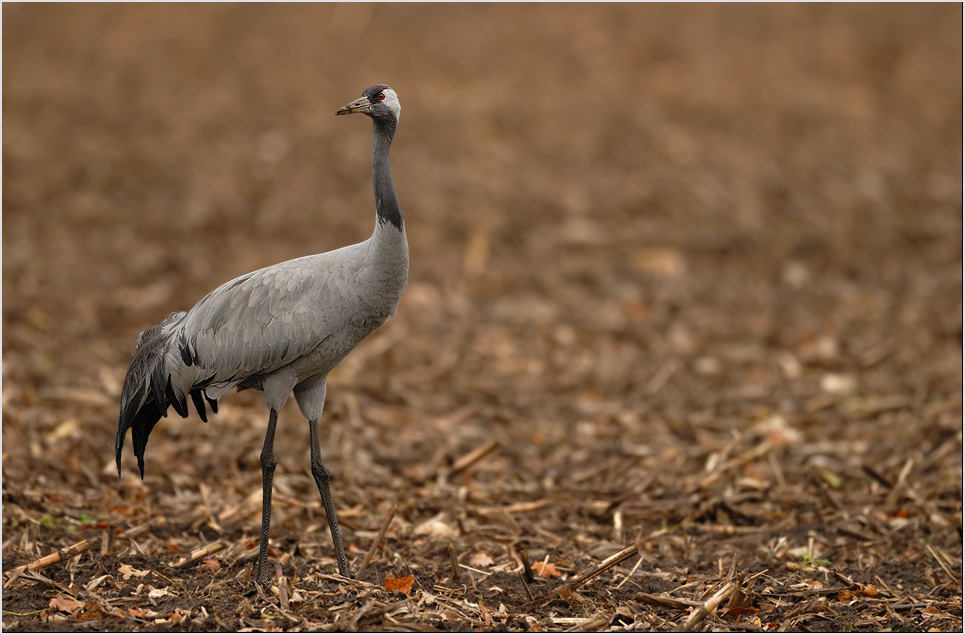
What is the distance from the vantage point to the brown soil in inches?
204

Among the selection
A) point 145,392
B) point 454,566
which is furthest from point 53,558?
point 454,566

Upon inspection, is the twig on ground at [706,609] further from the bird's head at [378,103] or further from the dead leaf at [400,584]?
the bird's head at [378,103]

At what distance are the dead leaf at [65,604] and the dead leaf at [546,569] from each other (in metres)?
2.28

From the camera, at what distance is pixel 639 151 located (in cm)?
1305

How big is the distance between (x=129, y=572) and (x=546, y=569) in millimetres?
2139

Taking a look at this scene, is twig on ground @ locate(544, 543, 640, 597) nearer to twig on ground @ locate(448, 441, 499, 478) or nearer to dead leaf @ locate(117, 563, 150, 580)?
twig on ground @ locate(448, 441, 499, 478)

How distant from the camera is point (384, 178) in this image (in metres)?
4.57

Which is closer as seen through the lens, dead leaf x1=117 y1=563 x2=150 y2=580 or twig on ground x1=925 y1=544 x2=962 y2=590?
dead leaf x1=117 y1=563 x2=150 y2=580

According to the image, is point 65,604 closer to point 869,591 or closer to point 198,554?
point 198,554

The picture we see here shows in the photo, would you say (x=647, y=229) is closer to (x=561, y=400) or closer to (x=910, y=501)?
(x=561, y=400)

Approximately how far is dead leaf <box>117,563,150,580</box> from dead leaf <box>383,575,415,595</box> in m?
1.23

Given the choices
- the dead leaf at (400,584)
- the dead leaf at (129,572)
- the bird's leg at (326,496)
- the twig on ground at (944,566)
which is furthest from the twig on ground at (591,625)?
the dead leaf at (129,572)

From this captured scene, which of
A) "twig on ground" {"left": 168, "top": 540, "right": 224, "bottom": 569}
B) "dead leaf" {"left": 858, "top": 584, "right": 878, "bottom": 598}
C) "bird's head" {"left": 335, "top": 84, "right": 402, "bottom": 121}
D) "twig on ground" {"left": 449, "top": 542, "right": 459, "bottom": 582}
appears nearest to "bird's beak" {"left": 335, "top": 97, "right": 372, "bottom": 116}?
"bird's head" {"left": 335, "top": 84, "right": 402, "bottom": 121}

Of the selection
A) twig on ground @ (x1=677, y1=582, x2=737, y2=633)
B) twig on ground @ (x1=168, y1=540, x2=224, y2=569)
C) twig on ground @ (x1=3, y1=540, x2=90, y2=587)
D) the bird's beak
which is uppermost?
the bird's beak
